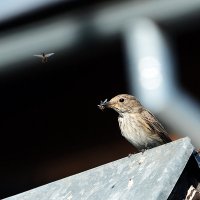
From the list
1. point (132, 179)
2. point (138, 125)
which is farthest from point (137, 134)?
point (132, 179)

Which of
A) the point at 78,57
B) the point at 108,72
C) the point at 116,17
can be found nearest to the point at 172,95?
the point at 116,17

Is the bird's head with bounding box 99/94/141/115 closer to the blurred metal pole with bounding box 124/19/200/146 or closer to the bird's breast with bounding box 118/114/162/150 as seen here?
the bird's breast with bounding box 118/114/162/150

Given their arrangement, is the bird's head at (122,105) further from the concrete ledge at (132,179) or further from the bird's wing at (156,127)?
the concrete ledge at (132,179)

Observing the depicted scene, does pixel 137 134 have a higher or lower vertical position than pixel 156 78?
lower

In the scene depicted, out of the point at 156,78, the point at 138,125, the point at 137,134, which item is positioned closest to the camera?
the point at 156,78

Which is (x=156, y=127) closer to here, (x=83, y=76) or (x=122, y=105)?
(x=122, y=105)

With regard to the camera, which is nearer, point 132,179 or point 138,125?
point 132,179
